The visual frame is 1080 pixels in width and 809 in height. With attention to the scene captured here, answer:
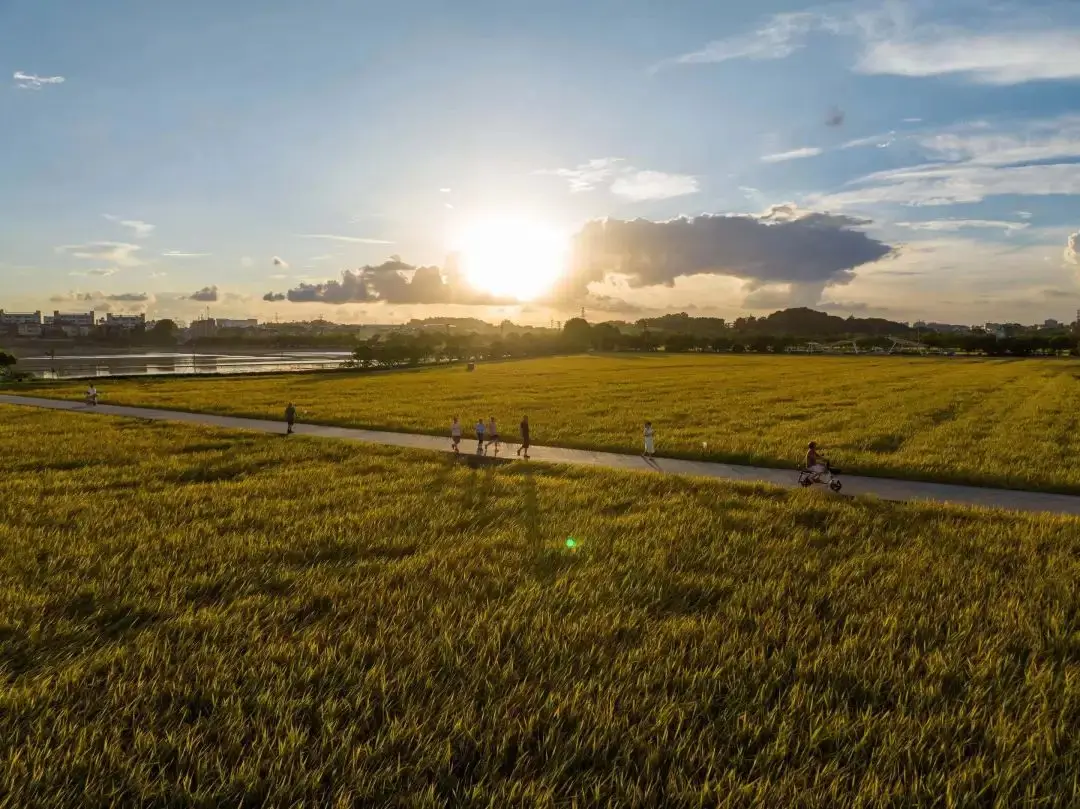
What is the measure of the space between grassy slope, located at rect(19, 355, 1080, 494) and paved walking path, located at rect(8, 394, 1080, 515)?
3.50ft

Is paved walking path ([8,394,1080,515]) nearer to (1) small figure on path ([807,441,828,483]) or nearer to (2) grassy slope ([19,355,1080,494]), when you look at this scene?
(1) small figure on path ([807,441,828,483])

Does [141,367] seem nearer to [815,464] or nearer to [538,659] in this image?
[815,464]

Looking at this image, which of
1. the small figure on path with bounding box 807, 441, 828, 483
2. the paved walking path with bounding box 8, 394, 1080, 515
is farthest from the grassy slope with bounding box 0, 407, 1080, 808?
the small figure on path with bounding box 807, 441, 828, 483

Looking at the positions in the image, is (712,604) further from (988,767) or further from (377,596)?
(377,596)

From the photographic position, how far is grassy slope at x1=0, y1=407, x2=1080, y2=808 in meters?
4.94

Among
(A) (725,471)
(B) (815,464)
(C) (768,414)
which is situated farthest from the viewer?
(C) (768,414)

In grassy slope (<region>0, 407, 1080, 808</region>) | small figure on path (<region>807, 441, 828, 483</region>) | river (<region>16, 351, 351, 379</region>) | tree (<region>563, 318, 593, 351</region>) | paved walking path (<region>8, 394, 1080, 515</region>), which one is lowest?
grassy slope (<region>0, 407, 1080, 808</region>)

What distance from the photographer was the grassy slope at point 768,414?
19.3 metres

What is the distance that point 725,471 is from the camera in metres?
18.2

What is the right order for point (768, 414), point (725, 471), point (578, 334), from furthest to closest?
point (578, 334) < point (768, 414) < point (725, 471)

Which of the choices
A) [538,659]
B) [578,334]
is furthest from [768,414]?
[578,334]

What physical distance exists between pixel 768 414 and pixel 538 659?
2738 cm

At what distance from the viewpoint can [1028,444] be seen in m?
21.7

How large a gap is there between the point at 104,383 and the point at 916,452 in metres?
70.2
